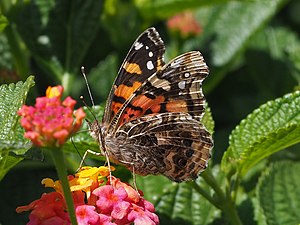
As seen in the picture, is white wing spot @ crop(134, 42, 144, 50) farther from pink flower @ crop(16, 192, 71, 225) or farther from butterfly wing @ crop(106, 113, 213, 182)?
pink flower @ crop(16, 192, 71, 225)

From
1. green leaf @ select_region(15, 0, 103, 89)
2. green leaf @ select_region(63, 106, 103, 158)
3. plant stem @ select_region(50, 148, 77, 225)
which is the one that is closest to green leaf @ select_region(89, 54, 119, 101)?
green leaf @ select_region(15, 0, 103, 89)

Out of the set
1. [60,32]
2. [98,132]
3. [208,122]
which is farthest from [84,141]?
[60,32]

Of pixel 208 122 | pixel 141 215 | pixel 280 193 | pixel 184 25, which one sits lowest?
pixel 280 193

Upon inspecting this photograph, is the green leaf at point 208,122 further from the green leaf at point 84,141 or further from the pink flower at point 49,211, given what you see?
the pink flower at point 49,211

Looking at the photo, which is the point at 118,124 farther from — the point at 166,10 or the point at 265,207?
the point at 166,10

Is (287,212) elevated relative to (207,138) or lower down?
lower down

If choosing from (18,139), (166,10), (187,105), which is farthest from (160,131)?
(166,10)

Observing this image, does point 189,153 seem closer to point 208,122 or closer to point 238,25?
point 208,122

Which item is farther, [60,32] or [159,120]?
[60,32]
